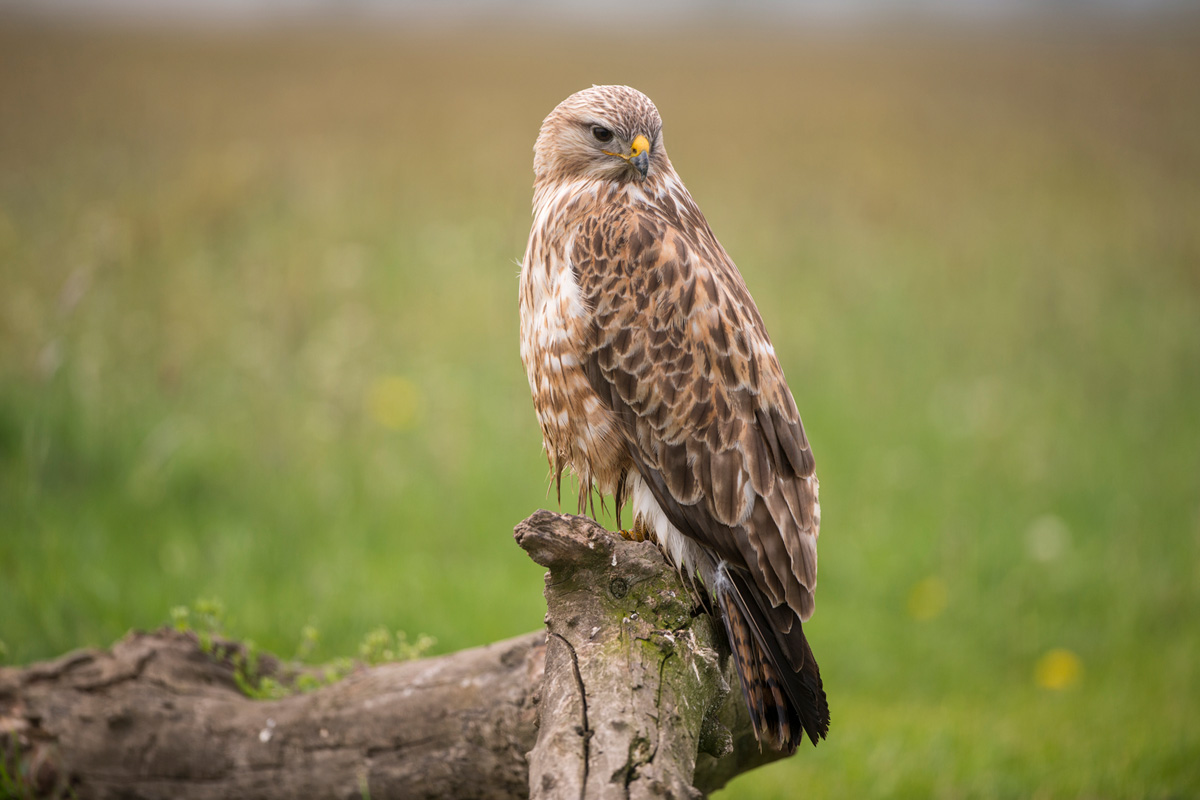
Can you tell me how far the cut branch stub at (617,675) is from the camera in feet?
5.37

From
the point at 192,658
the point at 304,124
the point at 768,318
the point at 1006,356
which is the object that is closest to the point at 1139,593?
the point at 1006,356

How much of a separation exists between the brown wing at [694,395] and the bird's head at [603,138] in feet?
0.99

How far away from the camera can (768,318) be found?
Result: 23.6 feet

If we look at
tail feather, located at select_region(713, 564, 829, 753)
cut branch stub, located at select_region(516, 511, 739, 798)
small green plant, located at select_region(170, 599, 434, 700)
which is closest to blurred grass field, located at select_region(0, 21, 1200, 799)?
small green plant, located at select_region(170, 599, 434, 700)

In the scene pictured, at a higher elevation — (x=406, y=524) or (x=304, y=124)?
(x=304, y=124)

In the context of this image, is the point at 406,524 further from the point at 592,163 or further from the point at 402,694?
the point at 592,163

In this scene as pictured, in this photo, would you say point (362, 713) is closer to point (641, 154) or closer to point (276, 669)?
point (276, 669)

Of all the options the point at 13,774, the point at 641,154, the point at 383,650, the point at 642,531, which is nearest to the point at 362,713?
the point at 383,650

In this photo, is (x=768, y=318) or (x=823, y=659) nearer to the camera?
(x=823, y=659)

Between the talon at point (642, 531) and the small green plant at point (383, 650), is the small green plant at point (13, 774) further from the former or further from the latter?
the talon at point (642, 531)

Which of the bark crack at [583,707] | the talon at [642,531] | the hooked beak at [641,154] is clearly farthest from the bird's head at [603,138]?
the bark crack at [583,707]

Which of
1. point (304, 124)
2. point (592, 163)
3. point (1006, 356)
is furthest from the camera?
point (304, 124)

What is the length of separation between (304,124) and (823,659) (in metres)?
7.16

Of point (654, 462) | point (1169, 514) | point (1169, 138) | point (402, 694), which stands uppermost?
point (1169, 138)
